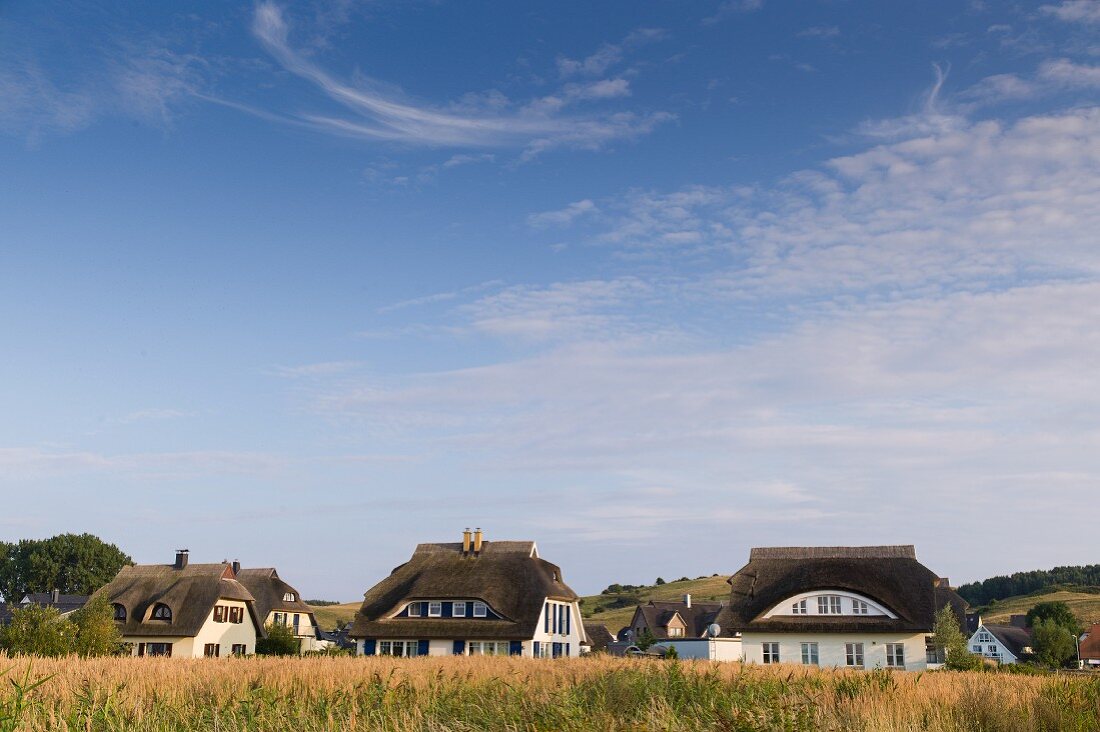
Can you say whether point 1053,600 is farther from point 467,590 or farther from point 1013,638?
point 467,590

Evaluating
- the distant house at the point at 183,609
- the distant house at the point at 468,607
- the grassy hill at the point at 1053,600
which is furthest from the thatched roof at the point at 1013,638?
the distant house at the point at 183,609

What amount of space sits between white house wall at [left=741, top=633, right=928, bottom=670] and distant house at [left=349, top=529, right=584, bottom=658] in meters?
9.88

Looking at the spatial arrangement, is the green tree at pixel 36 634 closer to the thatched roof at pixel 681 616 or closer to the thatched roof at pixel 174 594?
the thatched roof at pixel 174 594

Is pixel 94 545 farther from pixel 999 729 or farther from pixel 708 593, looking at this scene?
pixel 999 729

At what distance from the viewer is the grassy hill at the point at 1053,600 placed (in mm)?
120625

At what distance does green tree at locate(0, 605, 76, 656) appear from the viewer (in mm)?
38125

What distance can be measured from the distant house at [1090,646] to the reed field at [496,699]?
282 ft

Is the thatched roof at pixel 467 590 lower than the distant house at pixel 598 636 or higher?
higher

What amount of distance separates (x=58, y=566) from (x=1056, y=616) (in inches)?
4363

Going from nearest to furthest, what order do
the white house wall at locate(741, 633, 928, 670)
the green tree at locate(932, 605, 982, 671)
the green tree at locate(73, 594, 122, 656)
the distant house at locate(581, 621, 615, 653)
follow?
the green tree at locate(73, 594, 122, 656), the white house wall at locate(741, 633, 928, 670), the green tree at locate(932, 605, 982, 671), the distant house at locate(581, 621, 615, 653)

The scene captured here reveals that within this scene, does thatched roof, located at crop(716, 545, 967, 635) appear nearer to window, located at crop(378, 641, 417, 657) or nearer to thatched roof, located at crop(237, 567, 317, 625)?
window, located at crop(378, 641, 417, 657)

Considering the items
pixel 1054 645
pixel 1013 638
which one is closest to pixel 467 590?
pixel 1054 645

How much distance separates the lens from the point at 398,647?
5112 cm

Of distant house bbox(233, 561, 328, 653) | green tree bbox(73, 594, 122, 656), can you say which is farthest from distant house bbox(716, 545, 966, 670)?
distant house bbox(233, 561, 328, 653)
